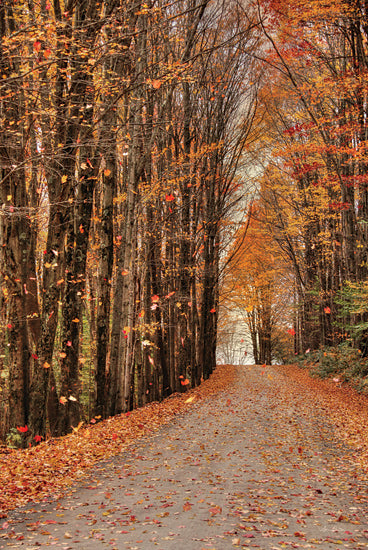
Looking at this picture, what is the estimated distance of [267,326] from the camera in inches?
1435

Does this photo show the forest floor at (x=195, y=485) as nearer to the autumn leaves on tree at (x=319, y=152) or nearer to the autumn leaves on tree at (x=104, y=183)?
the autumn leaves on tree at (x=104, y=183)

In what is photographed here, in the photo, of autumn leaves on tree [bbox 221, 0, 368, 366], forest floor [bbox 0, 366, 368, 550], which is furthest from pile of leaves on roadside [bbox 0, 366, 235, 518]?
autumn leaves on tree [bbox 221, 0, 368, 366]

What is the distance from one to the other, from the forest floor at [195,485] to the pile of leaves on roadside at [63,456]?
2 cm

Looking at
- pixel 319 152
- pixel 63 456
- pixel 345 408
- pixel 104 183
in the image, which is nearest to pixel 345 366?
pixel 345 408

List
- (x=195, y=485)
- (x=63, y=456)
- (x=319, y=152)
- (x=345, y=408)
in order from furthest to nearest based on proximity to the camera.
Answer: (x=319, y=152) → (x=345, y=408) → (x=63, y=456) → (x=195, y=485)

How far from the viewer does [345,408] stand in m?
13.7

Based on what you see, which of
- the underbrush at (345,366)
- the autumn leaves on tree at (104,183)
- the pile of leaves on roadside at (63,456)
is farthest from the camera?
the underbrush at (345,366)

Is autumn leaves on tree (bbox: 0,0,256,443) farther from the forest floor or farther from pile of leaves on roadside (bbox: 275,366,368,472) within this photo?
pile of leaves on roadside (bbox: 275,366,368,472)

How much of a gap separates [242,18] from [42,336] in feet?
49.5

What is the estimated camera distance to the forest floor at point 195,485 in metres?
4.88

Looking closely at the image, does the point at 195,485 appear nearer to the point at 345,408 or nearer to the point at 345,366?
the point at 345,408

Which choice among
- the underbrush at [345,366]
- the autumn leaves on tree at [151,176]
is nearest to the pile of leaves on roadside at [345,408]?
the underbrush at [345,366]

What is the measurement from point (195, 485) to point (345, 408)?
8234 mm

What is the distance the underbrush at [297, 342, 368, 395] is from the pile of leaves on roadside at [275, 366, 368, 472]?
22 cm
